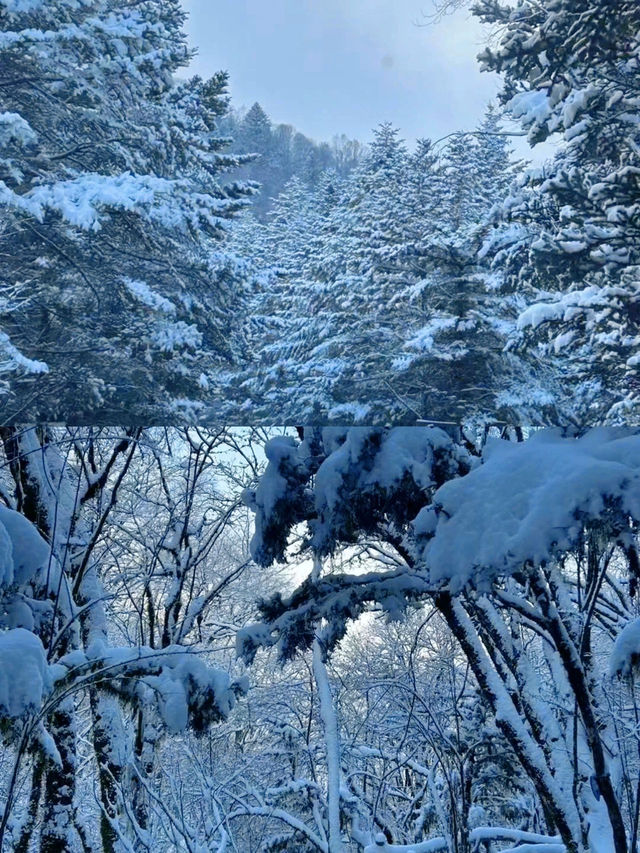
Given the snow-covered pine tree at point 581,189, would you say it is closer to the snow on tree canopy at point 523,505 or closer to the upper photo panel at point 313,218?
the upper photo panel at point 313,218

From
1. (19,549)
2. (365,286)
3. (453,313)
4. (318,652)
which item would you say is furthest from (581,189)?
(19,549)

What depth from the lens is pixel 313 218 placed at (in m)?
1.90

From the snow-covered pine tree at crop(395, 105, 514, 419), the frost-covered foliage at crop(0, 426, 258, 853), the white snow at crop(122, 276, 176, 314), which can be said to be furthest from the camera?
the white snow at crop(122, 276, 176, 314)

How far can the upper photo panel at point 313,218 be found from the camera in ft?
5.85

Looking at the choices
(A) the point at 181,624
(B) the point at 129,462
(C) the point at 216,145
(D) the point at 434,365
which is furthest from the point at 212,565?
(C) the point at 216,145

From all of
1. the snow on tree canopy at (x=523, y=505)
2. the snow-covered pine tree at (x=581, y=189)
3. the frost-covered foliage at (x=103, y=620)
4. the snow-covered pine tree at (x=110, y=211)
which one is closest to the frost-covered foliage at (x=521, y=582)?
the snow on tree canopy at (x=523, y=505)

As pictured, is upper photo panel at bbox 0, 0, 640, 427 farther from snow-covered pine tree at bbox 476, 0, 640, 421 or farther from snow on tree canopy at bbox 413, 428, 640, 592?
snow on tree canopy at bbox 413, 428, 640, 592

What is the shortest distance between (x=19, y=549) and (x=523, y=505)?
0.92 meters

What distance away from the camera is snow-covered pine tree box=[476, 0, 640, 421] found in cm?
177

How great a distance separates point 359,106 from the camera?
2.08 metres

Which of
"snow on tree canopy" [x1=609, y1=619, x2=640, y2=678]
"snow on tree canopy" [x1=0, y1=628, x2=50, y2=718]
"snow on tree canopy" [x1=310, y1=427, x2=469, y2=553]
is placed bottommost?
"snow on tree canopy" [x1=609, y1=619, x2=640, y2=678]

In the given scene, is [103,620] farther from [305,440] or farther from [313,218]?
[313,218]

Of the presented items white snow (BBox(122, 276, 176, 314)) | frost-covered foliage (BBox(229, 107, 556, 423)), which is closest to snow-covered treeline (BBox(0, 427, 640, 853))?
frost-covered foliage (BBox(229, 107, 556, 423))

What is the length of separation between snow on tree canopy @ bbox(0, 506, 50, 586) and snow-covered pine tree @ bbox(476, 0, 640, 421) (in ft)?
3.80
